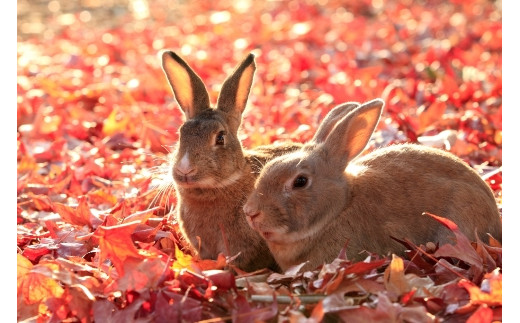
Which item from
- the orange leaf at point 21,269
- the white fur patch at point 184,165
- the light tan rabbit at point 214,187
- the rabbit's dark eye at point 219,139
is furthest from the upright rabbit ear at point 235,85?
the orange leaf at point 21,269

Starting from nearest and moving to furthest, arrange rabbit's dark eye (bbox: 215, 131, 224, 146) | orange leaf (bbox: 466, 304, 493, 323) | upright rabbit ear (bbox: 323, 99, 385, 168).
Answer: orange leaf (bbox: 466, 304, 493, 323) < upright rabbit ear (bbox: 323, 99, 385, 168) < rabbit's dark eye (bbox: 215, 131, 224, 146)

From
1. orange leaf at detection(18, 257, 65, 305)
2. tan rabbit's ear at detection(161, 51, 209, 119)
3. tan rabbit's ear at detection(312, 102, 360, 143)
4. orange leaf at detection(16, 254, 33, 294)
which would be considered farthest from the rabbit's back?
orange leaf at detection(16, 254, 33, 294)

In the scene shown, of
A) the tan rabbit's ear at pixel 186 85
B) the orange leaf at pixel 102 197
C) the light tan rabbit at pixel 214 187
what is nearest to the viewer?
the light tan rabbit at pixel 214 187

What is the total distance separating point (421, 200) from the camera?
4.52 meters

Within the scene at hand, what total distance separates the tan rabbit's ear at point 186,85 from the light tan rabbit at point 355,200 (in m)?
0.78

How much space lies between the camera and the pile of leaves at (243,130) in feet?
12.1

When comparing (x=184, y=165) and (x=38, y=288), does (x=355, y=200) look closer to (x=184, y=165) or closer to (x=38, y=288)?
(x=184, y=165)

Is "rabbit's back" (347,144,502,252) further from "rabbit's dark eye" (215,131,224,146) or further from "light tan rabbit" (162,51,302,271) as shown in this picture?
"rabbit's dark eye" (215,131,224,146)

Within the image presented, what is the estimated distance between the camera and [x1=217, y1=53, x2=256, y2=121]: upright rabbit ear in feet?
16.6

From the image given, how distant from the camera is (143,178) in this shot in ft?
19.7

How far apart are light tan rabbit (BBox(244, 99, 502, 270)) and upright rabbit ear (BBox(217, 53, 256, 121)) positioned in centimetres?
68

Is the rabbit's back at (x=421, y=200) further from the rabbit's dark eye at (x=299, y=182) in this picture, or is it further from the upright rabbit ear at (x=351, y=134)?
the rabbit's dark eye at (x=299, y=182)

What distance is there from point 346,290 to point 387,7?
1128 centimetres
